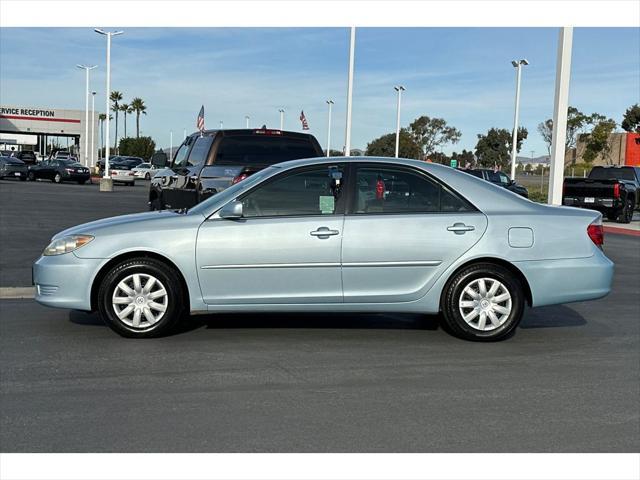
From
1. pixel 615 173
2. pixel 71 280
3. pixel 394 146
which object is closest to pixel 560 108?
pixel 71 280

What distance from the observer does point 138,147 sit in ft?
340

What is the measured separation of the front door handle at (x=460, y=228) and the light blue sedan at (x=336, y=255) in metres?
0.01

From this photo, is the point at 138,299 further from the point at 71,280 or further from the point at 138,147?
the point at 138,147

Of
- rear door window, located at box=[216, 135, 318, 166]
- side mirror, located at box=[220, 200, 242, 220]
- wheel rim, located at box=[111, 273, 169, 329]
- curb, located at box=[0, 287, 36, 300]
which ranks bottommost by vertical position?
curb, located at box=[0, 287, 36, 300]

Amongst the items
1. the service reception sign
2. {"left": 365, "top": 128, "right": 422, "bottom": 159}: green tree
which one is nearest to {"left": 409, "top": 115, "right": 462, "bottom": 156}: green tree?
{"left": 365, "top": 128, "right": 422, "bottom": 159}: green tree

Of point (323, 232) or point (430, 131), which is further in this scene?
point (430, 131)

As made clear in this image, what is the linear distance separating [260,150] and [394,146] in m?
52.3

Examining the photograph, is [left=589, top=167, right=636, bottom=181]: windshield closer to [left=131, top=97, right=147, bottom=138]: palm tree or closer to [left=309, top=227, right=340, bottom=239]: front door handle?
[left=309, top=227, right=340, bottom=239]: front door handle

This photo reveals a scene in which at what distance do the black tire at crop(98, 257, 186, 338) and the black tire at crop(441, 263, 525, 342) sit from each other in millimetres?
2391

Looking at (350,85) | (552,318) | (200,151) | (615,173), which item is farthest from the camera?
(350,85)

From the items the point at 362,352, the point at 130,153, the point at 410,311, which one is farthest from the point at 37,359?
the point at 130,153

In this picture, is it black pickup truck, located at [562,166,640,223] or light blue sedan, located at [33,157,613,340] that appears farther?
black pickup truck, located at [562,166,640,223]

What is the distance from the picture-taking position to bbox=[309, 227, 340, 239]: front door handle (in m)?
6.79

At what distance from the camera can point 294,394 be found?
537 cm
